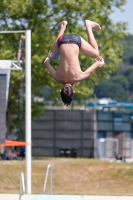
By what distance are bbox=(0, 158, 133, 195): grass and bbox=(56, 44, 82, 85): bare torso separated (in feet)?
64.6

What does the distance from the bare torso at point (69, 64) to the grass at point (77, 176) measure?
1970 centimetres

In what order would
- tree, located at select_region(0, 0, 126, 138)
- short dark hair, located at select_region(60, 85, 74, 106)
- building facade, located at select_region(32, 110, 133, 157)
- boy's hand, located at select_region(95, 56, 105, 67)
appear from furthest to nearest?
building facade, located at select_region(32, 110, 133, 157)
tree, located at select_region(0, 0, 126, 138)
boy's hand, located at select_region(95, 56, 105, 67)
short dark hair, located at select_region(60, 85, 74, 106)

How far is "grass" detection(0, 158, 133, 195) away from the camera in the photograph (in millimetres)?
34344

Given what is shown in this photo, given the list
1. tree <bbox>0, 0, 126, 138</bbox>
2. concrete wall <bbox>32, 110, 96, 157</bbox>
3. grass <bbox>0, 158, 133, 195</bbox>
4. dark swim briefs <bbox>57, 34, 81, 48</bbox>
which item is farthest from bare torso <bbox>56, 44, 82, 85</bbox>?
concrete wall <bbox>32, 110, 96, 157</bbox>

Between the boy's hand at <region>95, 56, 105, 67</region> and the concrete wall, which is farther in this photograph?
the concrete wall

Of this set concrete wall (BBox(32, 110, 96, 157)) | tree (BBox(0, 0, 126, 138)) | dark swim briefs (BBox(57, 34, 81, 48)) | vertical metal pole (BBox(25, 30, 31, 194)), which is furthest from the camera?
concrete wall (BBox(32, 110, 96, 157))

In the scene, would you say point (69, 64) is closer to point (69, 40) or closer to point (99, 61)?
point (69, 40)

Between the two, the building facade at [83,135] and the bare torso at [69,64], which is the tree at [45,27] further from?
the bare torso at [69,64]

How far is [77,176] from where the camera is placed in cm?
3669

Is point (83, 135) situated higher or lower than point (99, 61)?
higher

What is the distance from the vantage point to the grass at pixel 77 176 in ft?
113

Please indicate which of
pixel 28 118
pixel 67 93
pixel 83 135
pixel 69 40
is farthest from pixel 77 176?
pixel 83 135

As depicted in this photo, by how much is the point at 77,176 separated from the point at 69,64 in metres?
23.4

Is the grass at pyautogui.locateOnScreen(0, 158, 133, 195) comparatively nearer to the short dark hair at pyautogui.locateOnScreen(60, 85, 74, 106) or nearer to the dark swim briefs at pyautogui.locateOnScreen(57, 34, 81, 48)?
the short dark hair at pyautogui.locateOnScreen(60, 85, 74, 106)
